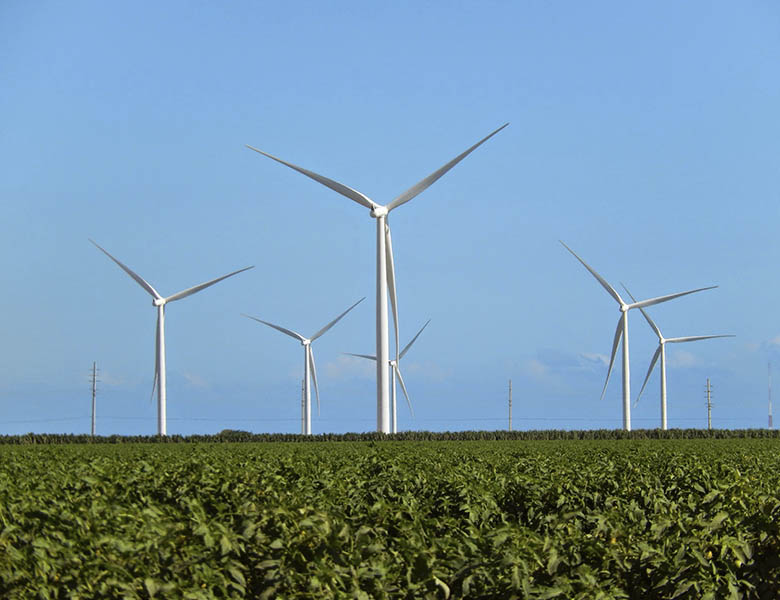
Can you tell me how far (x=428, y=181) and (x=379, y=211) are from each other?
11.7 feet

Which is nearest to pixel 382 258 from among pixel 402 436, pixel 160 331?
pixel 402 436

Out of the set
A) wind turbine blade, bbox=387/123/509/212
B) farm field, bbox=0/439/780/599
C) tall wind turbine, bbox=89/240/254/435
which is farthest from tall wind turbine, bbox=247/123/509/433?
farm field, bbox=0/439/780/599

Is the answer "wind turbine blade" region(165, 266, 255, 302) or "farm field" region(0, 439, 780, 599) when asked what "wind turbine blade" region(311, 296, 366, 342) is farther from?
"farm field" region(0, 439, 780, 599)

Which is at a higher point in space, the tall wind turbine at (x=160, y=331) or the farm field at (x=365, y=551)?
the tall wind turbine at (x=160, y=331)

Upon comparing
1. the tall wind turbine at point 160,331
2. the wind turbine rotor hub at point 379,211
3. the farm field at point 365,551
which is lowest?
the farm field at point 365,551

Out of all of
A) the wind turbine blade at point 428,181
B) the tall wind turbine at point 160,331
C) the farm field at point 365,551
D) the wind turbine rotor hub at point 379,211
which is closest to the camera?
the farm field at point 365,551

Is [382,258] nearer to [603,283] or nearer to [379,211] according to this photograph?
[379,211]

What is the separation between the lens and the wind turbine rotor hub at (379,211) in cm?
4628

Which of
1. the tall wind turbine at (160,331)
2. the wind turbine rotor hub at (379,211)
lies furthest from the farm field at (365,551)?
the tall wind turbine at (160,331)

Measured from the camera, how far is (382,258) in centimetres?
4481

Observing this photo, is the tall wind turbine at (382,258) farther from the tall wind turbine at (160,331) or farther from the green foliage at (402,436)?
the tall wind turbine at (160,331)

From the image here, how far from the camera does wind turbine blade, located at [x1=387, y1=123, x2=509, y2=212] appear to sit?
40.9 metres

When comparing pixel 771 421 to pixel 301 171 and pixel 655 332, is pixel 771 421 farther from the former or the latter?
pixel 301 171

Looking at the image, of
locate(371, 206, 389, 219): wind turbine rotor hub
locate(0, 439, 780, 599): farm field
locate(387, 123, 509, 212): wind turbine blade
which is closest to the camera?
locate(0, 439, 780, 599): farm field
